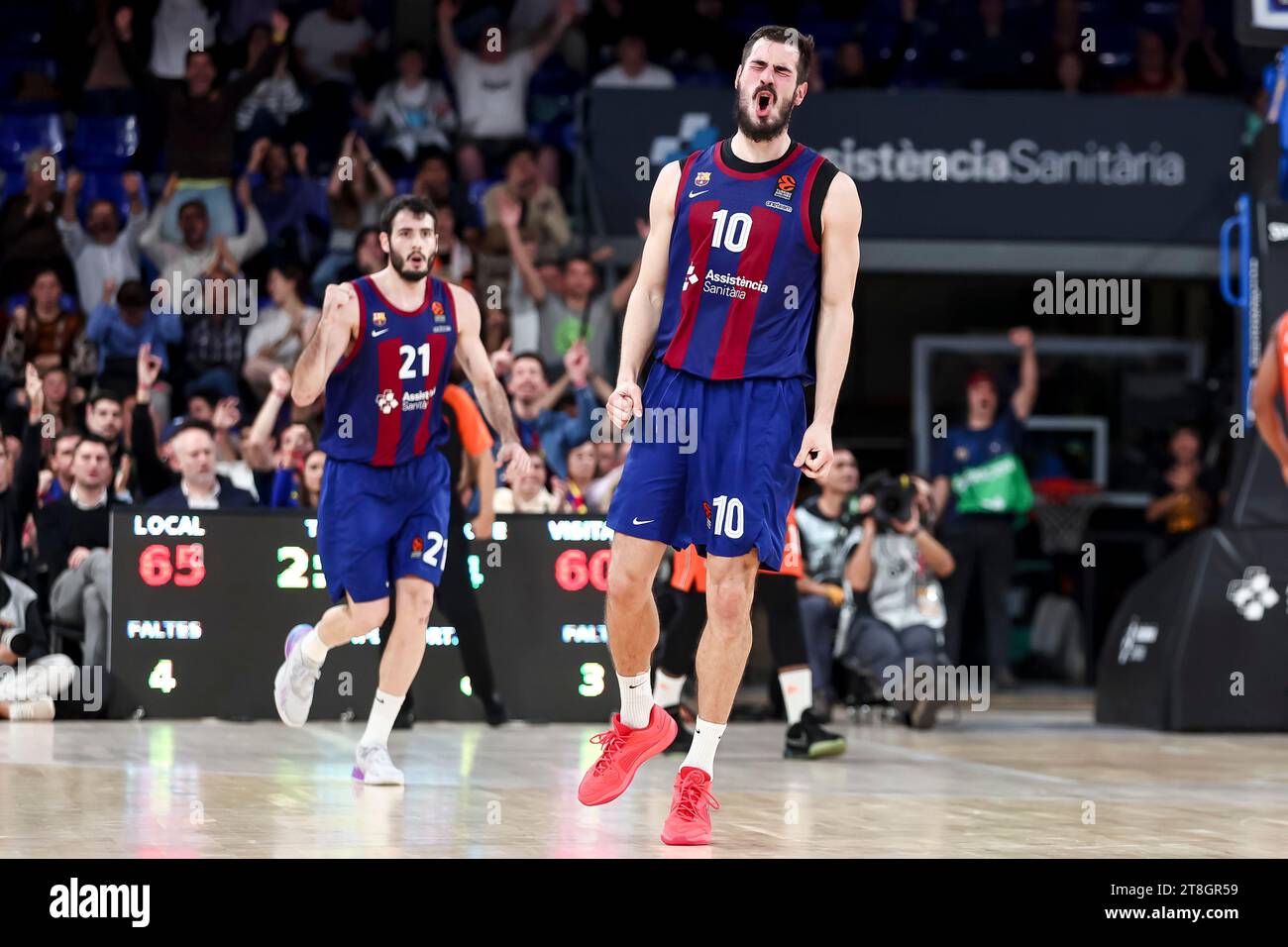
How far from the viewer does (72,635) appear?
11656mm

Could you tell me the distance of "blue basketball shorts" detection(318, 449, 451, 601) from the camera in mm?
8031

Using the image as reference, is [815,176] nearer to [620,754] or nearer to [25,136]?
[620,754]

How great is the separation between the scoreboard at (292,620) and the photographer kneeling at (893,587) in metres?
1.59

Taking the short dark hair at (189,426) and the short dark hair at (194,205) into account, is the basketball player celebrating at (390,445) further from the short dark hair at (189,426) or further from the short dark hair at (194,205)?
the short dark hair at (194,205)

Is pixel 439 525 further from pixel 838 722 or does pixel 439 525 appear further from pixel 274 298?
pixel 274 298

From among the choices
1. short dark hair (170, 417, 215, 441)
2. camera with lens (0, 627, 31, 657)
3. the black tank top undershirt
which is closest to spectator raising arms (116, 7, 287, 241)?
short dark hair (170, 417, 215, 441)

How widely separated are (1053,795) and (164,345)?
8.69 meters

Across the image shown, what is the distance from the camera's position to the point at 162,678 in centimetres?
1148

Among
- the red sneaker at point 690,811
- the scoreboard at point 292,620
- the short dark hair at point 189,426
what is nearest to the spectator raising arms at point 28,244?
the short dark hair at point 189,426

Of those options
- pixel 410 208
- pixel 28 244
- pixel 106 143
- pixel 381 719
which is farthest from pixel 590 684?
pixel 106 143

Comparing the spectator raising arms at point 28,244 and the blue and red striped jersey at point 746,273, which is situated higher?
the spectator raising arms at point 28,244

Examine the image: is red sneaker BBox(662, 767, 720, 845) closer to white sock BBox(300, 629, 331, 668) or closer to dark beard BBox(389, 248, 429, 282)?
white sock BBox(300, 629, 331, 668)

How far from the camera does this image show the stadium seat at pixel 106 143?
52.7 ft
